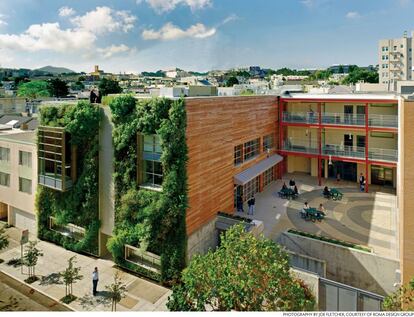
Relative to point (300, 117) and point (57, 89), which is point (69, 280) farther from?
point (57, 89)

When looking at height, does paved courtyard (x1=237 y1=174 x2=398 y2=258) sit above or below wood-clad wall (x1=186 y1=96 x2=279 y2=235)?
below

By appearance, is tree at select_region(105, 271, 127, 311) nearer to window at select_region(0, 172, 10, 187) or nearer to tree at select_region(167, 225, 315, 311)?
tree at select_region(167, 225, 315, 311)

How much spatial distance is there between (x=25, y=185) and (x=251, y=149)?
18329 mm

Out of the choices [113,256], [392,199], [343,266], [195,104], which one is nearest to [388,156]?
[392,199]

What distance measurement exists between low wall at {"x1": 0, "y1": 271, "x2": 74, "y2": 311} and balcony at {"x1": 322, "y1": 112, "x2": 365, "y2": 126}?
2858cm

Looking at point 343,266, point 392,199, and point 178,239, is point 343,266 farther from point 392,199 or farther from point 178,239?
point 392,199

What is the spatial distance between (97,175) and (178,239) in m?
7.01

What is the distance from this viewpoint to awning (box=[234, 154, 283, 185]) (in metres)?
24.9

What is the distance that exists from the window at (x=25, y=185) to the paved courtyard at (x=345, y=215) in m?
17.3

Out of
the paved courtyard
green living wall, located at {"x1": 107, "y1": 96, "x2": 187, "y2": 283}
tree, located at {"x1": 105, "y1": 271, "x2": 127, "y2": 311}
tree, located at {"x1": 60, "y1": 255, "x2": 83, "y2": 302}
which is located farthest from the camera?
the paved courtyard

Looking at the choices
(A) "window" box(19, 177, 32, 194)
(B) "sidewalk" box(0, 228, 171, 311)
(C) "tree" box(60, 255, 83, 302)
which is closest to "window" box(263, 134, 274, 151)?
(B) "sidewalk" box(0, 228, 171, 311)

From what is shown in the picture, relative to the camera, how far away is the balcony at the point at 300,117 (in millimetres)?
35062

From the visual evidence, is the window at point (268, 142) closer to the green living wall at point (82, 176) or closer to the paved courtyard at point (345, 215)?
the paved courtyard at point (345, 215)

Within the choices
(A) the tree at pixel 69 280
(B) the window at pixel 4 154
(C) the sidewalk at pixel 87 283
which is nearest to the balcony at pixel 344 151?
(C) the sidewalk at pixel 87 283
